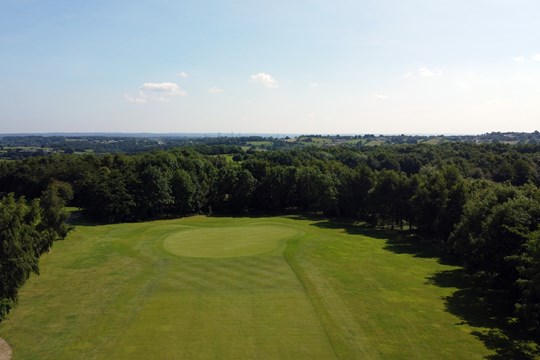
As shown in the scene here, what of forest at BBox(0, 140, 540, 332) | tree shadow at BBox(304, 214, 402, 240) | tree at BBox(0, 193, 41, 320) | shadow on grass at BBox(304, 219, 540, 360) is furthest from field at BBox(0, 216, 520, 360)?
tree shadow at BBox(304, 214, 402, 240)

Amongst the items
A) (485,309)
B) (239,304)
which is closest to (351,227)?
(485,309)

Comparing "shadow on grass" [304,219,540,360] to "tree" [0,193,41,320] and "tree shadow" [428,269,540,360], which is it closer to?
"tree shadow" [428,269,540,360]

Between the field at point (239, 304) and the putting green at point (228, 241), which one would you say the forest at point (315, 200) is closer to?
the field at point (239, 304)

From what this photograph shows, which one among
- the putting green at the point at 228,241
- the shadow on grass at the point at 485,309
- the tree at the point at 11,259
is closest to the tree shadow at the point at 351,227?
the putting green at the point at 228,241

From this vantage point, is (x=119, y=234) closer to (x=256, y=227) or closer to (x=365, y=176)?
(x=256, y=227)

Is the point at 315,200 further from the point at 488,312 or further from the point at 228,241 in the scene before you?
the point at 488,312
